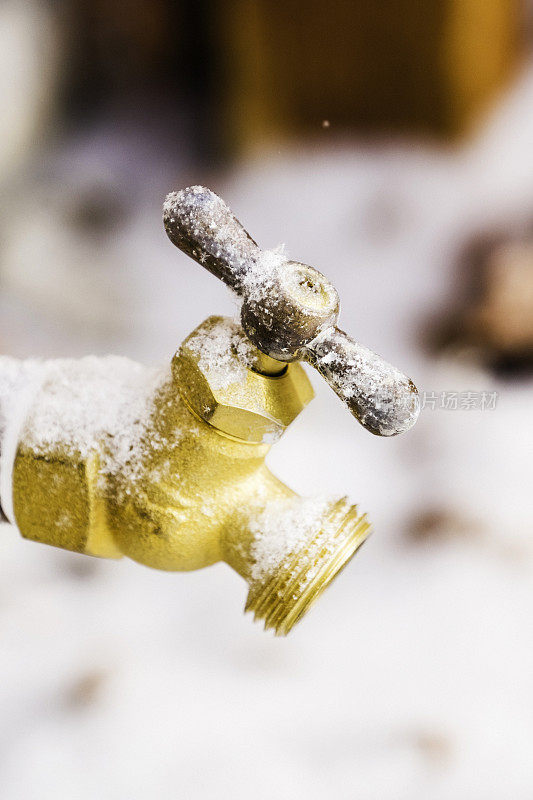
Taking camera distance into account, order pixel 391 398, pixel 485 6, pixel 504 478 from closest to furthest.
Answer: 1. pixel 391 398
2. pixel 485 6
3. pixel 504 478

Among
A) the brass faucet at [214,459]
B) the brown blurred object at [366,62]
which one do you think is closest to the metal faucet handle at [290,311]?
the brass faucet at [214,459]

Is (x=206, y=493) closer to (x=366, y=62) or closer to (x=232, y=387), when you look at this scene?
(x=232, y=387)

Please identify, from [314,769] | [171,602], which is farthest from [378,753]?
[171,602]

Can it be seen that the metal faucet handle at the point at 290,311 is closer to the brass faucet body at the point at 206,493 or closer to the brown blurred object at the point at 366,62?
the brass faucet body at the point at 206,493

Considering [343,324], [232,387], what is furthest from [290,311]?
[343,324]

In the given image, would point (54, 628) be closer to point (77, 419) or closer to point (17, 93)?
point (77, 419)
